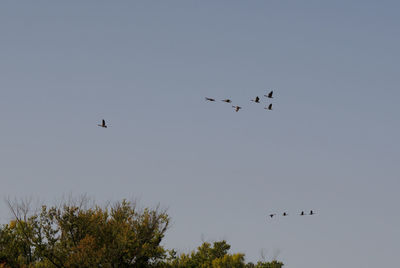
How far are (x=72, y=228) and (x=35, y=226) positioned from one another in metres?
3.81

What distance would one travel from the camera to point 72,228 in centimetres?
5538

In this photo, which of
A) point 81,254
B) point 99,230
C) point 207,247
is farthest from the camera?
point 207,247

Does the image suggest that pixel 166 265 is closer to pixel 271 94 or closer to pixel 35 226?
pixel 35 226

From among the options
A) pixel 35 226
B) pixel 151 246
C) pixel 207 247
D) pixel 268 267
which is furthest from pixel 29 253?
pixel 268 267

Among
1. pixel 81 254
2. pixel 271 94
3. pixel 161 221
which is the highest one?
pixel 271 94

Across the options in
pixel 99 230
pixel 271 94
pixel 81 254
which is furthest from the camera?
pixel 99 230

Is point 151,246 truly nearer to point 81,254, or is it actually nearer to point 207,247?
point 81,254

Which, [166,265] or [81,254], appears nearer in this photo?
[81,254]

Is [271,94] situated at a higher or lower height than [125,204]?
higher

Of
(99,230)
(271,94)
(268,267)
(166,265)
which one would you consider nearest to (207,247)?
(268,267)

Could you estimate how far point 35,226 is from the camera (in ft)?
184

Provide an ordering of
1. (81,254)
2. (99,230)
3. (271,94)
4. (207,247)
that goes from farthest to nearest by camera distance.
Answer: (207,247), (99,230), (81,254), (271,94)

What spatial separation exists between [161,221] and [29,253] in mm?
13683

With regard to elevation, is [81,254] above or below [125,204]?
below
